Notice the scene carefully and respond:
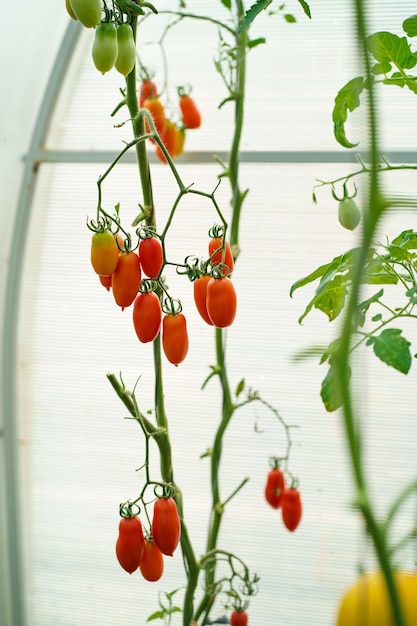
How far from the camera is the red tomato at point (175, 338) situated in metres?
0.96

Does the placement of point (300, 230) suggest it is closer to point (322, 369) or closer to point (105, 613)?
point (322, 369)

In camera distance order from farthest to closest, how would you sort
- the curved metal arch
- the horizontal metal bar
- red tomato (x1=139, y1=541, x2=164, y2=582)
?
the curved metal arch
the horizontal metal bar
red tomato (x1=139, y1=541, x2=164, y2=582)

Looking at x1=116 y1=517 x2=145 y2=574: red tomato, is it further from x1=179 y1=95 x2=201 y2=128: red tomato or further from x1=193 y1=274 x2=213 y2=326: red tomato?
x1=179 y1=95 x2=201 y2=128: red tomato

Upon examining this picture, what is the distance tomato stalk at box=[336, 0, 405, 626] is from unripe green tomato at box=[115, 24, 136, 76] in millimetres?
742

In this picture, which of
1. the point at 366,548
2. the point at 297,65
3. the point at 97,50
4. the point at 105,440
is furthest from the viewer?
the point at 105,440

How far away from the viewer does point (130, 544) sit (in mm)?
990

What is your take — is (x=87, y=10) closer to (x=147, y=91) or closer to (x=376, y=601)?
(x=147, y=91)

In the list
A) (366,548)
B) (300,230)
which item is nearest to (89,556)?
(300,230)

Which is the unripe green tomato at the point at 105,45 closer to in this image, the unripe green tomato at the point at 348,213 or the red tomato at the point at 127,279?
the red tomato at the point at 127,279

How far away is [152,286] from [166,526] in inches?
12.0

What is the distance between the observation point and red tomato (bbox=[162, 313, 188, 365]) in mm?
961

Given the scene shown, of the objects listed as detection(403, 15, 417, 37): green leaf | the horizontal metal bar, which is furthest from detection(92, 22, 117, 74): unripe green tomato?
the horizontal metal bar

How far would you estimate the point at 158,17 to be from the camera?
5.93 ft

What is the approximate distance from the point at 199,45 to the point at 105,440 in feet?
3.37
